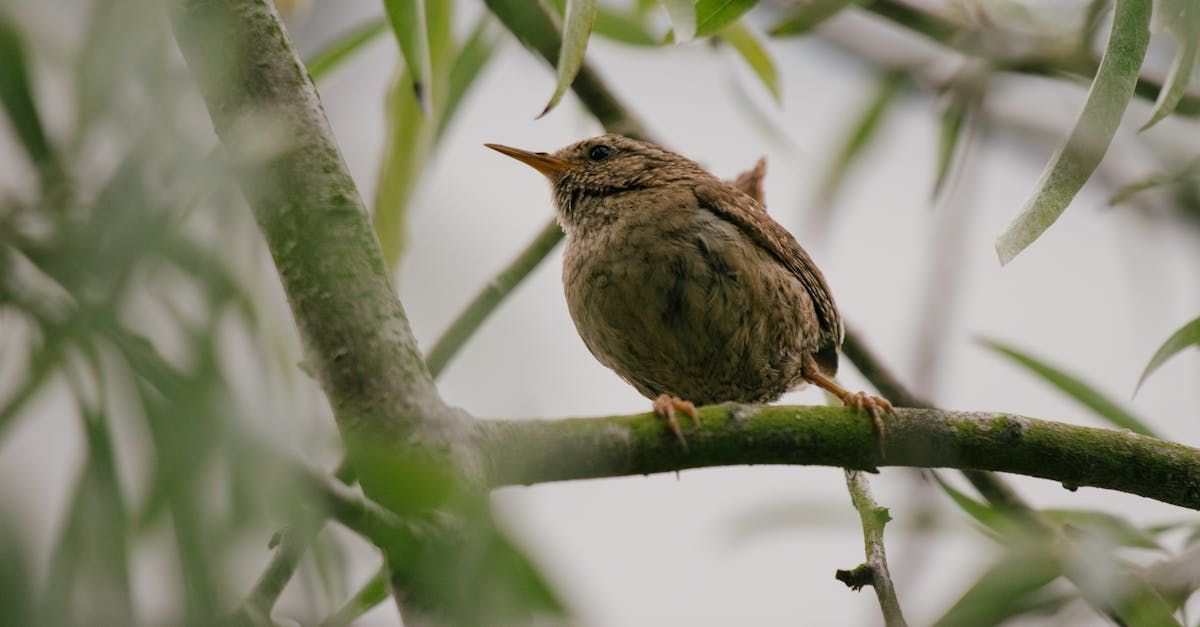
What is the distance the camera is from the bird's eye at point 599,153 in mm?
4488

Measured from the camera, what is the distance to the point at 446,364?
3162mm

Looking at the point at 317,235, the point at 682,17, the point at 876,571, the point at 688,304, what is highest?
the point at 682,17

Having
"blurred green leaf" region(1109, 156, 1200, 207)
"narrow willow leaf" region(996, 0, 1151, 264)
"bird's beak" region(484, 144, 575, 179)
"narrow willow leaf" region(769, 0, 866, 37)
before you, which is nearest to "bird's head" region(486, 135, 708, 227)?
"bird's beak" region(484, 144, 575, 179)

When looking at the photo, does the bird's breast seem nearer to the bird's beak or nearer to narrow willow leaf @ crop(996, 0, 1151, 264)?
the bird's beak

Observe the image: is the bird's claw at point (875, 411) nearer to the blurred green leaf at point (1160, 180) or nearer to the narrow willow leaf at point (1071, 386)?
the blurred green leaf at point (1160, 180)

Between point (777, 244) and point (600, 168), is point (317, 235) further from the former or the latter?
point (600, 168)

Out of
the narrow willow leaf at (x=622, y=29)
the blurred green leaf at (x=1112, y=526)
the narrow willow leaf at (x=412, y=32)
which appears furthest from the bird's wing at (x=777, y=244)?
the narrow willow leaf at (x=412, y=32)

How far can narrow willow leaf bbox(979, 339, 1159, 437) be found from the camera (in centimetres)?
361

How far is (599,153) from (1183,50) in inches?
97.1

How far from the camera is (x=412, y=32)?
2.82 meters

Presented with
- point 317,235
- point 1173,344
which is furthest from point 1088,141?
point 317,235

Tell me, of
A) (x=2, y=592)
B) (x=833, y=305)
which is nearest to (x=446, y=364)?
(x=833, y=305)

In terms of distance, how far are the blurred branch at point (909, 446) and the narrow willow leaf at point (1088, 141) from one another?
448 mm

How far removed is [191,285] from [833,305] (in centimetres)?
282
